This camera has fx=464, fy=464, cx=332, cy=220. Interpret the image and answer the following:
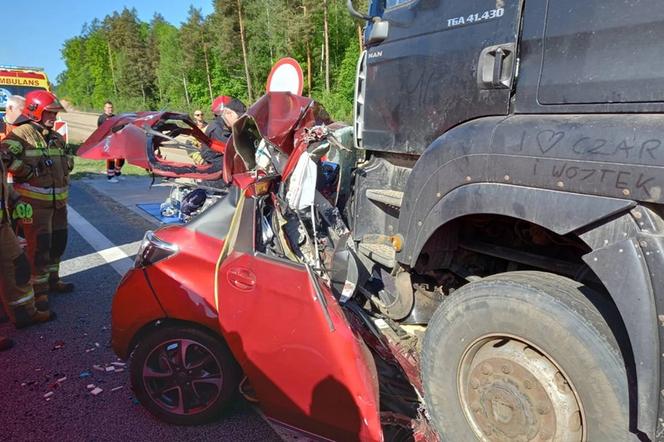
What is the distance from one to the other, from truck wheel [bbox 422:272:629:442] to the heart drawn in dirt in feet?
1.93

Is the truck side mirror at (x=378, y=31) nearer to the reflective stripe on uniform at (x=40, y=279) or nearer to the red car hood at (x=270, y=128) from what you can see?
the red car hood at (x=270, y=128)

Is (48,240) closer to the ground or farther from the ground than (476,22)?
closer to the ground

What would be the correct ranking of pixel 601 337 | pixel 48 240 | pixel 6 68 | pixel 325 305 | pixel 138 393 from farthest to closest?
pixel 6 68, pixel 48 240, pixel 138 393, pixel 325 305, pixel 601 337

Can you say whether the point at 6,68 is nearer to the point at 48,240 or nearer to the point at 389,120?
the point at 48,240

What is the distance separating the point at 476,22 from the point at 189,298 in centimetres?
216

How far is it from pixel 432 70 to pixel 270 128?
4.48 ft

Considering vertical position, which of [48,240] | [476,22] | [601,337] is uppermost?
[476,22]

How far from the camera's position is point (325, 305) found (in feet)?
7.54

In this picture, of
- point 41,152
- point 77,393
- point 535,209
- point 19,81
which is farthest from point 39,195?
point 19,81

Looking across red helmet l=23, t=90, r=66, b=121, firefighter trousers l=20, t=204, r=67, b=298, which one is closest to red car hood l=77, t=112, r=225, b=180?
red helmet l=23, t=90, r=66, b=121

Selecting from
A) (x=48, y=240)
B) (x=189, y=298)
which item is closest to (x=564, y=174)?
(x=189, y=298)

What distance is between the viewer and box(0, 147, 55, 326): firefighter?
409 centimetres

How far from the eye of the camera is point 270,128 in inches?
138

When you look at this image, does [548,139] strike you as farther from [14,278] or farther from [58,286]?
[58,286]
